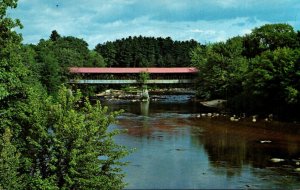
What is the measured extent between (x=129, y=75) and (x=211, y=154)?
65277mm

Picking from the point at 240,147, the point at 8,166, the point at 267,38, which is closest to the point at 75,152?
the point at 8,166

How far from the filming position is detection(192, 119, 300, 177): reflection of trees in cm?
3128

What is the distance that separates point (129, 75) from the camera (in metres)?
98.6

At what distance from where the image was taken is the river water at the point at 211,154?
2650cm

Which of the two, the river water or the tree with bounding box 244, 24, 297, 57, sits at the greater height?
the tree with bounding box 244, 24, 297, 57

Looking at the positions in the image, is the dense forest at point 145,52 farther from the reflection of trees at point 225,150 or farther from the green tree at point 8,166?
the green tree at point 8,166

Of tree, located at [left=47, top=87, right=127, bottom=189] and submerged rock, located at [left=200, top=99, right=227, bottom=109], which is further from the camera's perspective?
submerged rock, located at [left=200, top=99, right=227, bottom=109]

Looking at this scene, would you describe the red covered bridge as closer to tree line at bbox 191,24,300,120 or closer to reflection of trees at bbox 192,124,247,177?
tree line at bbox 191,24,300,120

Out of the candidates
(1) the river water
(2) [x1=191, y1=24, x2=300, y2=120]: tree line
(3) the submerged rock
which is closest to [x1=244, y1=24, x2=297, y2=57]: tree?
(2) [x1=191, y1=24, x2=300, y2=120]: tree line

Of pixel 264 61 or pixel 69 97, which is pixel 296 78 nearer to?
pixel 264 61

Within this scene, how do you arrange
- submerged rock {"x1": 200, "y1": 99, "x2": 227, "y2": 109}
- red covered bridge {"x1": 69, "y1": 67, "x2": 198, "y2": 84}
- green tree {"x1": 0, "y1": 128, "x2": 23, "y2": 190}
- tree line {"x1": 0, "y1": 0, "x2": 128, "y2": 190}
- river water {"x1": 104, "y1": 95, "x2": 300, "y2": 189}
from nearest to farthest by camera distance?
green tree {"x1": 0, "y1": 128, "x2": 23, "y2": 190} < tree line {"x1": 0, "y1": 0, "x2": 128, "y2": 190} < river water {"x1": 104, "y1": 95, "x2": 300, "y2": 189} < submerged rock {"x1": 200, "y1": 99, "x2": 227, "y2": 109} < red covered bridge {"x1": 69, "y1": 67, "x2": 198, "y2": 84}

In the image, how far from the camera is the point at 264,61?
57.0m

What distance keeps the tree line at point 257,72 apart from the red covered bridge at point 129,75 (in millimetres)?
3869

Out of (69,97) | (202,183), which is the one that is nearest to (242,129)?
(202,183)
